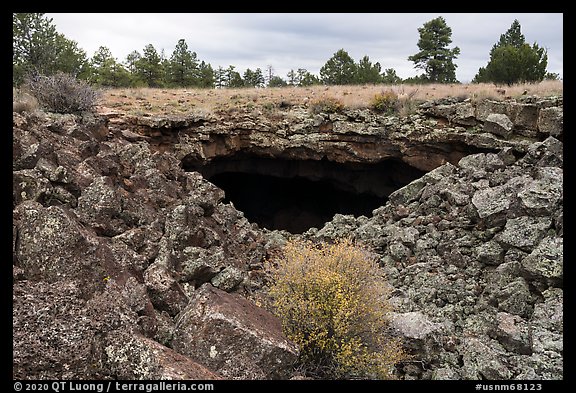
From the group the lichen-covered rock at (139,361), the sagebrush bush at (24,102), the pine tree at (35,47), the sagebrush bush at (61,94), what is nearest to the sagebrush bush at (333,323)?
the lichen-covered rock at (139,361)

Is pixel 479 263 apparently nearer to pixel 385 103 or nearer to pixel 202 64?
pixel 385 103

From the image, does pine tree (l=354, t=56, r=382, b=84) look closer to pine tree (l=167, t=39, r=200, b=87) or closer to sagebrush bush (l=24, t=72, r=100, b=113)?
pine tree (l=167, t=39, r=200, b=87)

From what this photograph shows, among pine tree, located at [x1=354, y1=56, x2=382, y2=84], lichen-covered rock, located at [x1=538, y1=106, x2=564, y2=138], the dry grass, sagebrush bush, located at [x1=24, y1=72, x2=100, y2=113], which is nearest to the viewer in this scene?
lichen-covered rock, located at [x1=538, y1=106, x2=564, y2=138]

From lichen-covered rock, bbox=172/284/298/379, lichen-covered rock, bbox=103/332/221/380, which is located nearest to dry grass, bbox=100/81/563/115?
lichen-covered rock, bbox=172/284/298/379

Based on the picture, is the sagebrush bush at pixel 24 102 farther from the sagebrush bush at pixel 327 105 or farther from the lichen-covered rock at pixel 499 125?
the lichen-covered rock at pixel 499 125

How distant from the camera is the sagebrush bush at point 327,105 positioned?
714 inches

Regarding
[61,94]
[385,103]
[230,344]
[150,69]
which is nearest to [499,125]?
[385,103]

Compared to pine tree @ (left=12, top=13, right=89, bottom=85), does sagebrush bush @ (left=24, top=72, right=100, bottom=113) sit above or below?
below

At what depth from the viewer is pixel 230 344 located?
19.4 feet

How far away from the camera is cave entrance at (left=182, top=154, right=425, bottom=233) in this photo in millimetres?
19891

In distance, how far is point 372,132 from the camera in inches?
672

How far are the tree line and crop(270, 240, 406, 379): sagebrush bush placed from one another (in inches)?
783

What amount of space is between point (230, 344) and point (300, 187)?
18.3 meters

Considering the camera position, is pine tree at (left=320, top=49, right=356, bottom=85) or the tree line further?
pine tree at (left=320, top=49, right=356, bottom=85)
